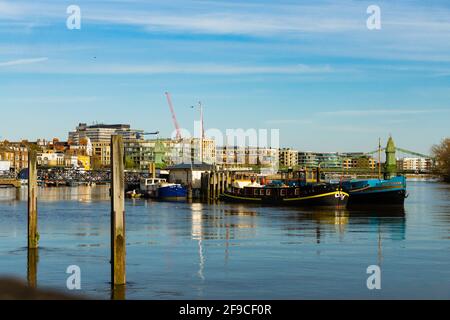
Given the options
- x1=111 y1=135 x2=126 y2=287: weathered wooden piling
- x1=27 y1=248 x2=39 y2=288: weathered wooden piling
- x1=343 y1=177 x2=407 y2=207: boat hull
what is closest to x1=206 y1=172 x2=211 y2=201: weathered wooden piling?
x1=343 y1=177 x2=407 y2=207: boat hull

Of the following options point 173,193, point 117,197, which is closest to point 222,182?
point 173,193

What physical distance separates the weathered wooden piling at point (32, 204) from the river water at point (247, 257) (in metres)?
0.77

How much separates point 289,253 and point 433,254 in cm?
660

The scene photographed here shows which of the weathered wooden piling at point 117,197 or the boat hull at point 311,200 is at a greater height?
the weathered wooden piling at point 117,197

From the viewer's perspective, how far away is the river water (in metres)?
26.2

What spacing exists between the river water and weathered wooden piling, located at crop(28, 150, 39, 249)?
2.52ft

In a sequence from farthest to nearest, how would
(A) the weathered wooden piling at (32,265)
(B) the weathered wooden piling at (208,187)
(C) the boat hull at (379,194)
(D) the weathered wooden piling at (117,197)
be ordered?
(B) the weathered wooden piling at (208,187) → (C) the boat hull at (379,194) → (A) the weathered wooden piling at (32,265) → (D) the weathered wooden piling at (117,197)

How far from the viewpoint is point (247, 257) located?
34656 millimetres

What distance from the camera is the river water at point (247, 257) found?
85.8 feet

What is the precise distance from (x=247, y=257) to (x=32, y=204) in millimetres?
10207

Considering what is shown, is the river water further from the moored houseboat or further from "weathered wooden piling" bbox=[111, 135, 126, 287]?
the moored houseboat

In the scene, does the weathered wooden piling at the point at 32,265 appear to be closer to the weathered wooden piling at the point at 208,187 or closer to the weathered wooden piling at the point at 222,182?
the weathered wooden piling at the point at 222,182

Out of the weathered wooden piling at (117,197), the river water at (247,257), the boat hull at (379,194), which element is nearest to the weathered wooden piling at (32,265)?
the river water at (247,257)
